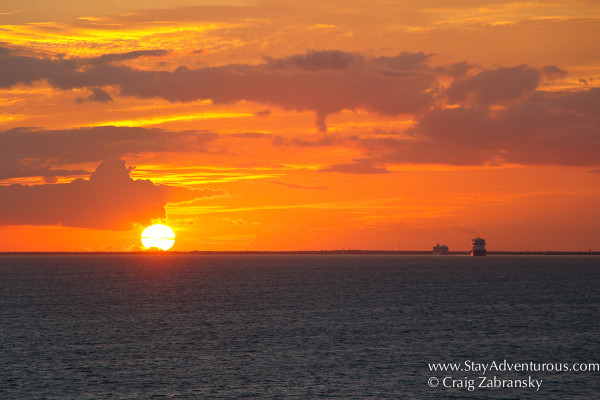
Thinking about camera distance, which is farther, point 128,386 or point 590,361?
point 590,361

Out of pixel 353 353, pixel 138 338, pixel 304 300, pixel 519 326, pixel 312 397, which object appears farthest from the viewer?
pixel 304 300

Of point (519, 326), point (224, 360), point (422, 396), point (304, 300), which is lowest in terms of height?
point (422, 396)

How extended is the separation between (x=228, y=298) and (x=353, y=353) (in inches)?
3105

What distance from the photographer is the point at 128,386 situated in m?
62.6

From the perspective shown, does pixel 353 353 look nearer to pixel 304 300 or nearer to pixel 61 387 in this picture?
pixel 61 387

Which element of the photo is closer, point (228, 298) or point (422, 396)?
point (422, 396)

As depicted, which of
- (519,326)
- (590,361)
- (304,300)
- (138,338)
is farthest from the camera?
(304,300)

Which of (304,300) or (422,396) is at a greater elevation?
(304,300)

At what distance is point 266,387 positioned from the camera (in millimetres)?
62469

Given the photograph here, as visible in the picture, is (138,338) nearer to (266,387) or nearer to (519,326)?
(266,387)

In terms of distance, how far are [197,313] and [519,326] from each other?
178 feet

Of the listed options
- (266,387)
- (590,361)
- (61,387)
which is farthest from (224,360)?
(590,361)

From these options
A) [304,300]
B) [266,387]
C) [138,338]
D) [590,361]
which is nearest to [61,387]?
[266,387]

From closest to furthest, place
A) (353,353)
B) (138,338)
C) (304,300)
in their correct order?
(353,353) < (138,338) < (304,300)
